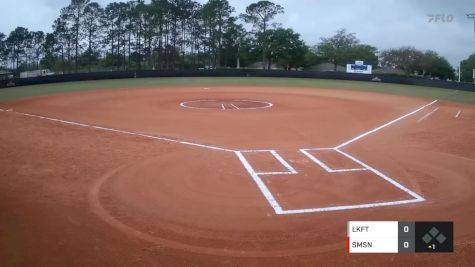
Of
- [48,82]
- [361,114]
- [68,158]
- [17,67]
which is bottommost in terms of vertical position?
[68,158]

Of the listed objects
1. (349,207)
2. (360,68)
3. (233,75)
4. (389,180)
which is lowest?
(349,207)

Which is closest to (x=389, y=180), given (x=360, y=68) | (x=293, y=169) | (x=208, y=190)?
(x=293, y=169)

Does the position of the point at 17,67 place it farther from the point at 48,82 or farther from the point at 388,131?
the point at 388,131

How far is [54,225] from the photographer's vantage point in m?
7.98

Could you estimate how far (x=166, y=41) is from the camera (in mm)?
82750

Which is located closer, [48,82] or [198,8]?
[48,82]

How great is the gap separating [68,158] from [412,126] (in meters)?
16.0

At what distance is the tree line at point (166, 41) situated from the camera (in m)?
78.1

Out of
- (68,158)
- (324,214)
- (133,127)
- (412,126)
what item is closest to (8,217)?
(68,158)

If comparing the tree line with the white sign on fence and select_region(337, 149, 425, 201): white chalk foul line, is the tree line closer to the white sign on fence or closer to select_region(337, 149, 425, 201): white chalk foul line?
the white sign on fence

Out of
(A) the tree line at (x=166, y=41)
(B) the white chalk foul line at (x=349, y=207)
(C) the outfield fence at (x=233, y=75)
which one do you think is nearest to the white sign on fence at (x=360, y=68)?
(C) the outfield fence at (x=233, y=75)

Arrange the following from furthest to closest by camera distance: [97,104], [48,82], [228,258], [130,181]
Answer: [48,82] < [97,104] < [130,181] < [228,258]

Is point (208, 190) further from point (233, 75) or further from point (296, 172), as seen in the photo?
point (233, 75)

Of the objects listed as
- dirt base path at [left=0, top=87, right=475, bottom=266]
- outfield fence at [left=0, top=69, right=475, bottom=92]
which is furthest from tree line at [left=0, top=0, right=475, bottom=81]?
dirt base path at [left=0, top=87, right=475, bottom=266]
